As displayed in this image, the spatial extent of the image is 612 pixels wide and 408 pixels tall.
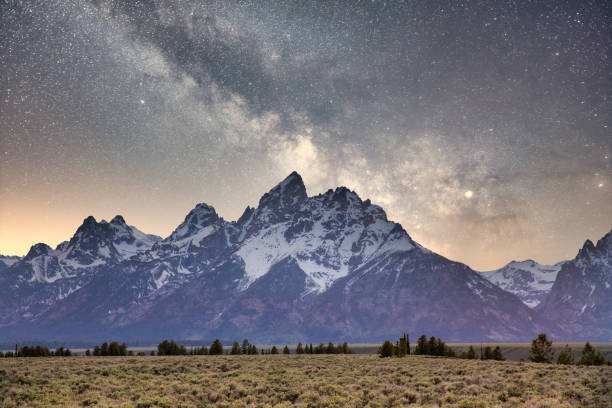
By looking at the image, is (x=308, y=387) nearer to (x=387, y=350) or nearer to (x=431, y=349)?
(x=387, y=350)

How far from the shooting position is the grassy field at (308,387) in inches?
1005

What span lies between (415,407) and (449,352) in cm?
7039

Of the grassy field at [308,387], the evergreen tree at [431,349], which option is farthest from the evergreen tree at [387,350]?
the evergreen tree at [431,349]

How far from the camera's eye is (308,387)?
3044 centimetres

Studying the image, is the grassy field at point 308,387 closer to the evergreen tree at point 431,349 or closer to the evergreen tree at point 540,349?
the evergreen tree at point 431,349

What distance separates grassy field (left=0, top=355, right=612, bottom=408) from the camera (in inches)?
1005

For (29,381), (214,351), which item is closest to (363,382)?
(29,381)

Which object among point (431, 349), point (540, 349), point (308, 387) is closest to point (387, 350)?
point (431, 349)

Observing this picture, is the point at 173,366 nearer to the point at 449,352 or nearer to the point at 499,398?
the point at 499,398

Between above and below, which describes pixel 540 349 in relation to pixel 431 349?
above

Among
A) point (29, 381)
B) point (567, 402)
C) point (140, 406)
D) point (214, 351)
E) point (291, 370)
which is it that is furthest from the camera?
point (214, 351)

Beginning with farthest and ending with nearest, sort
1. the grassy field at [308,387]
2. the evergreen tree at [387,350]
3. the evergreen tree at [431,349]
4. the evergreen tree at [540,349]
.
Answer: the evergreen tree at [431,349] → the evergreen tree at [540,349] → the evergreen tree at [387,350] → the grassy field at [308,387]

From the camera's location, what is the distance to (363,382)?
32156 mm

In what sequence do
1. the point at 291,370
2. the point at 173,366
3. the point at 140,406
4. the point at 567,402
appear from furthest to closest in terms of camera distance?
the point at 173,366 → the point at 291,370 → the point at 140,406 → the point at 567,402
